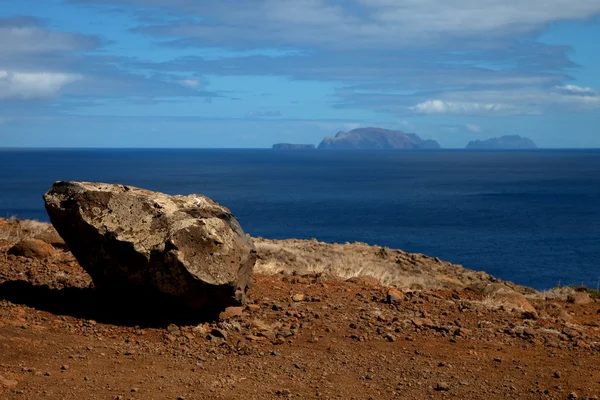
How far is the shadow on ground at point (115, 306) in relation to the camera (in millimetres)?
10945

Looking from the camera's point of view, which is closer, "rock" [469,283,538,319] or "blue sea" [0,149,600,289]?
"rock" [469,283,538,319]

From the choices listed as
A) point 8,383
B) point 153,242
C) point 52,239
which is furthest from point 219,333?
point 52,239

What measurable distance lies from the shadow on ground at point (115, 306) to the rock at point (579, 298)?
381 inches

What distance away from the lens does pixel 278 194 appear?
334 ft

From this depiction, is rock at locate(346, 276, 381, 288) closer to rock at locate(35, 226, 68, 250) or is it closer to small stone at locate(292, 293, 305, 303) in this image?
small stone at locate(292, 293, 305, 303)

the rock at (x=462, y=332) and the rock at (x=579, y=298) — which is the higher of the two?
the rock at (x=462, y=332)

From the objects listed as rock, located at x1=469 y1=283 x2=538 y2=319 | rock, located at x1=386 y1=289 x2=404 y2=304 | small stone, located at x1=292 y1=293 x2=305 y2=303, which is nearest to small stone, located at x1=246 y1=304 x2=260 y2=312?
small stone, located at x1=292 y1=293 x2=305 y2=303

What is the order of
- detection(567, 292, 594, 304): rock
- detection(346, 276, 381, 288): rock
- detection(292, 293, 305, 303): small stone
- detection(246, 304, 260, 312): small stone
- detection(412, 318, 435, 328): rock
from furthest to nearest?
detection(567, 292, 594, 304): rock, detection(346, 276, 381, 288): rock, detection(292, 293, 305, 303): small stone, detection(246, 304, 260, 312): small stone, detection(412, 318, 435, 328): rock

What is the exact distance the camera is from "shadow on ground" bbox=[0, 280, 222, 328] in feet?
35.9

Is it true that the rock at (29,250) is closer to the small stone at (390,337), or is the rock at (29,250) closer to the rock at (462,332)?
the small stone at (390,337)

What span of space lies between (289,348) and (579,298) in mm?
9567

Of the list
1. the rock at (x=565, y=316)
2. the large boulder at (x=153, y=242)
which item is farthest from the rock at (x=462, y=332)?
the rock at (x=565, y=316)

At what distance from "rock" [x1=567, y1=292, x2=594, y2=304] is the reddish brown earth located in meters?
4.37

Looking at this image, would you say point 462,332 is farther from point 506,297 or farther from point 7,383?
point 7,383
